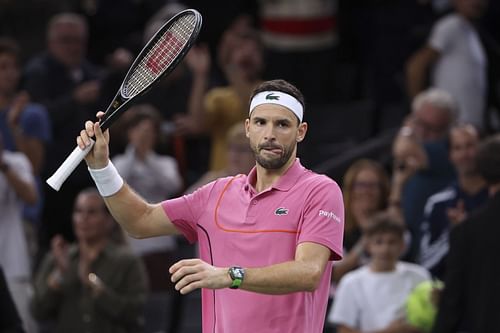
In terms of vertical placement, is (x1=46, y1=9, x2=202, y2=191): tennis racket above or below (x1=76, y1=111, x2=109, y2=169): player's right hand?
above

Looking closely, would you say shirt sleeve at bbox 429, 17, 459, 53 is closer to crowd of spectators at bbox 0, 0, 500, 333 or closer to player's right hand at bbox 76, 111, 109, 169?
crowd of spectators at bbox 0, 0, 500, 333

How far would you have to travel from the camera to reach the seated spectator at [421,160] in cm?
960

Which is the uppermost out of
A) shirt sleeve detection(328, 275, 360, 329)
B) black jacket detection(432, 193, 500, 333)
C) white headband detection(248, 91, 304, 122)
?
white headband detection(248, 91, 304, 122)

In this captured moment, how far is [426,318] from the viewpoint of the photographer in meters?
8.63

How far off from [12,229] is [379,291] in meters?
2.45

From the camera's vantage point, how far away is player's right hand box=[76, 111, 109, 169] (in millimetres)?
5926

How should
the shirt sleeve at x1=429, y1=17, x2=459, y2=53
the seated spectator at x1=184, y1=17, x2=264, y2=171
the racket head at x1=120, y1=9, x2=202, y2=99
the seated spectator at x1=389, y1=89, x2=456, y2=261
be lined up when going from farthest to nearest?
the shirt sleeve at x1=429, y1=17, x2=459, y2=53 < the seated spectator at x1=184, y1=17, x2=264, y2=171 < the seated spectator at x1=389, y1=89, x2=456, y2=261 < the racket head at x1=120, y1=9, x2=202, y2=99

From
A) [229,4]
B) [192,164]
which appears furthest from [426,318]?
[229,4]

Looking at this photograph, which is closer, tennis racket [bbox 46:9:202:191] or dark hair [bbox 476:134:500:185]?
tennis racket [bbox 46:9:202:191]

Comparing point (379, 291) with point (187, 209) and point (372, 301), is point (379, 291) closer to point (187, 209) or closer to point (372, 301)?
point (372, 301)

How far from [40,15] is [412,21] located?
138 inches

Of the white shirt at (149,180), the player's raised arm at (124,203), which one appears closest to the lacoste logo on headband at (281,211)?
the player's raised arm at (124,203)

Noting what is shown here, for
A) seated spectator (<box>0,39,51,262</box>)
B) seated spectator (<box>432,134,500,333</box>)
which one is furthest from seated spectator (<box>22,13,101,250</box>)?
seated spectator (<box>432,134,500,333</box>)

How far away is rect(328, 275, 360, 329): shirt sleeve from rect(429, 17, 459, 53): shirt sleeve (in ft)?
10.4
